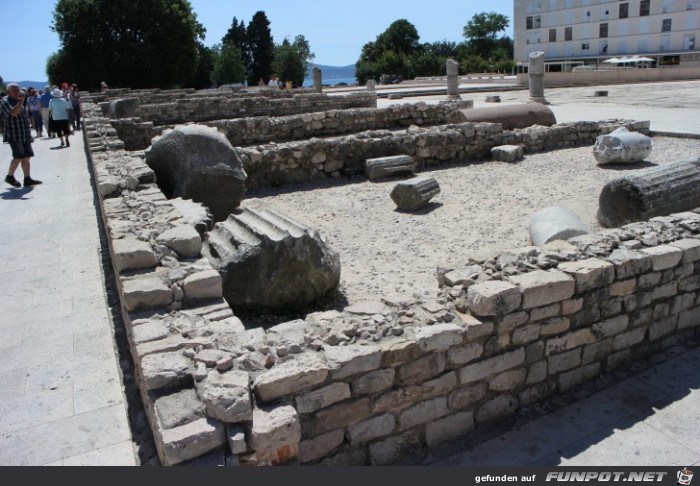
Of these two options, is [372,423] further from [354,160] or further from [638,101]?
[638,101]

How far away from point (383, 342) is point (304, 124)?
39.3ft

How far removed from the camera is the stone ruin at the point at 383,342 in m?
2.82

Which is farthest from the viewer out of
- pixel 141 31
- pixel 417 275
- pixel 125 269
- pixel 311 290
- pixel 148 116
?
pixel 141 31

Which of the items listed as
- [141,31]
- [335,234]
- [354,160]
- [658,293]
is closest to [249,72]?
[141,31]

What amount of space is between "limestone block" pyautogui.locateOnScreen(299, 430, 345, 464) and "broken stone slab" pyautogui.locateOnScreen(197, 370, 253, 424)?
47 cm

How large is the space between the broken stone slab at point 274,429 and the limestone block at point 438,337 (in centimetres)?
90

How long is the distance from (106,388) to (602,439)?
335 centimetres

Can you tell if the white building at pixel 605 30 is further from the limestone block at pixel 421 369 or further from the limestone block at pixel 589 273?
the limestone block at pixel 421 369

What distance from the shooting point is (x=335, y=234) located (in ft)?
25.3

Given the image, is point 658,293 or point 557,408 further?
point 658,293

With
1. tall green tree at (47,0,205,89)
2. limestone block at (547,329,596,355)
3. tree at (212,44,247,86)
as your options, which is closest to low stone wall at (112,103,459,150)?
limestone block at (547,329,596,355)

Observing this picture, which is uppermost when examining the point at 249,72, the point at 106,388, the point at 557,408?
the point at 249,72

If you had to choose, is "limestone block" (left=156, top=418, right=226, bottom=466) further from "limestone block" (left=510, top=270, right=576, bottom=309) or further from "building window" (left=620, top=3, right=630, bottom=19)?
"building window" (left=620, top=3, right=630, bottom=19)

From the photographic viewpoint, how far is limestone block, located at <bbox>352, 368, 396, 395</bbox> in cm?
312
